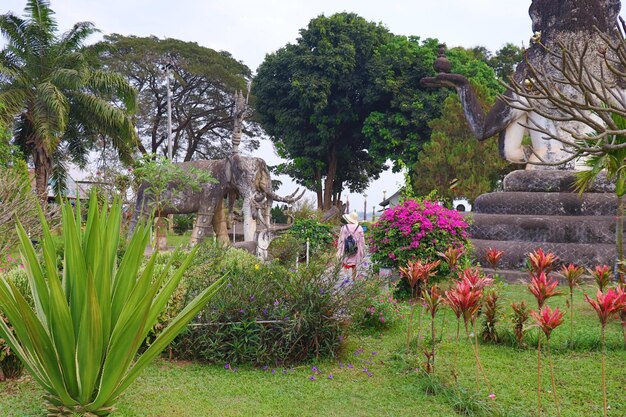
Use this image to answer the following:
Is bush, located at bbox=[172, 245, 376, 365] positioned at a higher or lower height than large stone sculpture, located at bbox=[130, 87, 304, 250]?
lower

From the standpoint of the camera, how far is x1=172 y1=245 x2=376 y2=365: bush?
5148 millimetres

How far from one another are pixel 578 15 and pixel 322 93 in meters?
14.3

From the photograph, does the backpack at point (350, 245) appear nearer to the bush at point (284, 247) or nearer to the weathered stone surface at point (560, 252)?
the weathered stone surface at point (560, 252)

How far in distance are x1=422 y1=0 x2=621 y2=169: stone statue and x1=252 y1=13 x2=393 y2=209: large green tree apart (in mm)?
13084

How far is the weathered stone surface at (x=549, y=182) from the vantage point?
1068 cm

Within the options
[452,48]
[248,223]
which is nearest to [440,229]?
[248,223]

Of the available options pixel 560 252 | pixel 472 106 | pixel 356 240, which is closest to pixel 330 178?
pixel 472 106

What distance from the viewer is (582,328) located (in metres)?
6.12

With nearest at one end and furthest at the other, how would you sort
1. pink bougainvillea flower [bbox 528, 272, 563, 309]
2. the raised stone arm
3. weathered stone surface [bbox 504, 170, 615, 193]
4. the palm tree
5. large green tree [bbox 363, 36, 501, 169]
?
pink bougainvillea flower [bbox 528, 272, 563, 309]
weathered stone surface [bbox 504, 170, 615, 193]
the raised stone arm
the palm tree
large green tree [bbox 363, 36, 501, 169]

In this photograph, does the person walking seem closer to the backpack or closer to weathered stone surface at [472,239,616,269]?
the backpack

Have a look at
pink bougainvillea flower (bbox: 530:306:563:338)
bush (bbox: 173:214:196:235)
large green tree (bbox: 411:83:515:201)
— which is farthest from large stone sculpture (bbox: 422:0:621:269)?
bush (bbox: 173:214:196:235)

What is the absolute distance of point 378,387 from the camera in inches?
180

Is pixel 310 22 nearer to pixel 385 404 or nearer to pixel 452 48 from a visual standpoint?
pixel 452 48

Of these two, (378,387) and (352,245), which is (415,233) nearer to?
(352,245)
